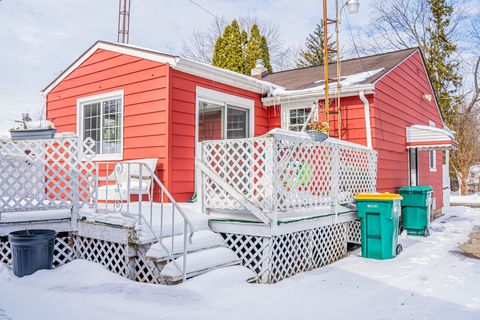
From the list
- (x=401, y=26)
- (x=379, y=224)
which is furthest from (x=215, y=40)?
(x=379, y=224)

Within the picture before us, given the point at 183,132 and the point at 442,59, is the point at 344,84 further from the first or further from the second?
the point at 442,59

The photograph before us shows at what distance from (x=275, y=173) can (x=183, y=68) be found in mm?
2958

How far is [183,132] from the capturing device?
6445 mm

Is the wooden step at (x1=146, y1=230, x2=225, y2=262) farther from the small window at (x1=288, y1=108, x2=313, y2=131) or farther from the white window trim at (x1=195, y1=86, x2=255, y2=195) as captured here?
the small window at (x1=288, y1=108, x2=313, y2=131)

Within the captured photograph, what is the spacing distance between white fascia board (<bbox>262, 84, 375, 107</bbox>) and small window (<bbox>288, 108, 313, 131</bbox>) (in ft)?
0.73

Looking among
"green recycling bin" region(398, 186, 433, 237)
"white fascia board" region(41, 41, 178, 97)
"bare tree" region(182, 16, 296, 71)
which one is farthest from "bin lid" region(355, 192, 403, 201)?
"bare tree" region(182, 16, 296, 71)

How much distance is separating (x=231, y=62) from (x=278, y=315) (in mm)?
18058

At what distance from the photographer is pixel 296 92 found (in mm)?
8008

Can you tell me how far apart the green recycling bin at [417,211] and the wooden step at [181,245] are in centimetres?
475

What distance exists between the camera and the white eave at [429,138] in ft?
28.4

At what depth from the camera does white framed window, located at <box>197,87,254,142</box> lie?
6992mm

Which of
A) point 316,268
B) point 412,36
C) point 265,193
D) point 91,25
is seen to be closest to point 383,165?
point 316,268

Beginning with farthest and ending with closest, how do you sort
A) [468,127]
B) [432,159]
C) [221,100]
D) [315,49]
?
[315,49] → [468,127] → [432,159] → [221,100]

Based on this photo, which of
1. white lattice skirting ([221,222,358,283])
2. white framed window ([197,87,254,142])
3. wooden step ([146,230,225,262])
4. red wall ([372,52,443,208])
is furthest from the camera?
red wall ([372,52,443,208])
